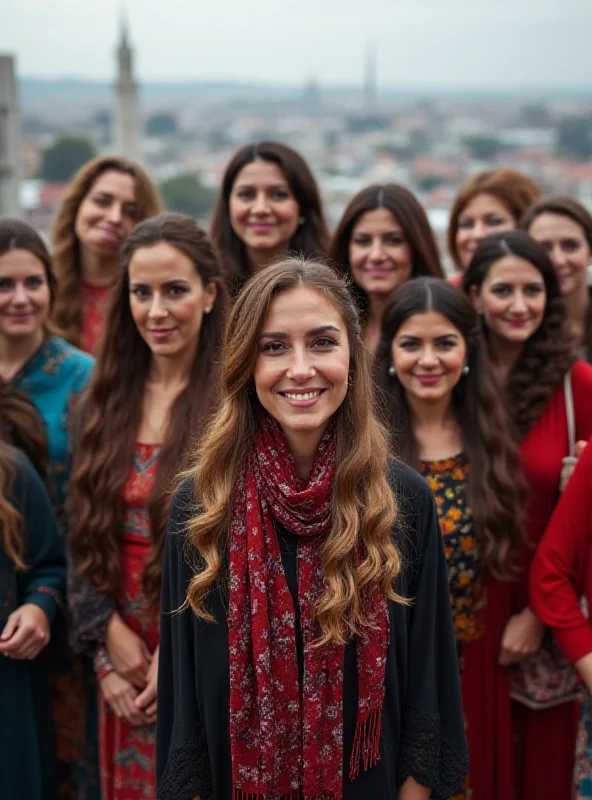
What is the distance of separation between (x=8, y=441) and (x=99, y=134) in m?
84.8

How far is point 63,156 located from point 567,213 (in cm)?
5089

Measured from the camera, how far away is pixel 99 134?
83.0 m

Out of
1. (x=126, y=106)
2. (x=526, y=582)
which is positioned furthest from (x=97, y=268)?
(x=126, y=106)

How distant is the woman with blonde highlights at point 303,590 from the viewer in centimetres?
211

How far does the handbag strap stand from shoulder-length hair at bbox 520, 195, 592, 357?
2.23 feet

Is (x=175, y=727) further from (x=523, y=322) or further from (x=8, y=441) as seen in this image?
(x=523, y=322)

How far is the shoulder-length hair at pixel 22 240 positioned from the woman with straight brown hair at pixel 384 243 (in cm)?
115

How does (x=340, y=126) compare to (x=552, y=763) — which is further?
(x=340, y=126)

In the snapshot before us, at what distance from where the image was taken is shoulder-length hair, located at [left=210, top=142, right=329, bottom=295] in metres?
4.08

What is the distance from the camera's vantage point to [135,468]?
307 centimetres

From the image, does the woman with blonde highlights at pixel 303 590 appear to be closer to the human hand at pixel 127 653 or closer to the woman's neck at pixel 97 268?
the human hand at pixel 127 653

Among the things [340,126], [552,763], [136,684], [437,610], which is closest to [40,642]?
[136,684]

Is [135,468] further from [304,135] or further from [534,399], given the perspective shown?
[304,135]

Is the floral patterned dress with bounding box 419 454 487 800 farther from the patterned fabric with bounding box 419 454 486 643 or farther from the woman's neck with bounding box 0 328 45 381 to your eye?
the woman's neck with bounding box 0 328 45 381
